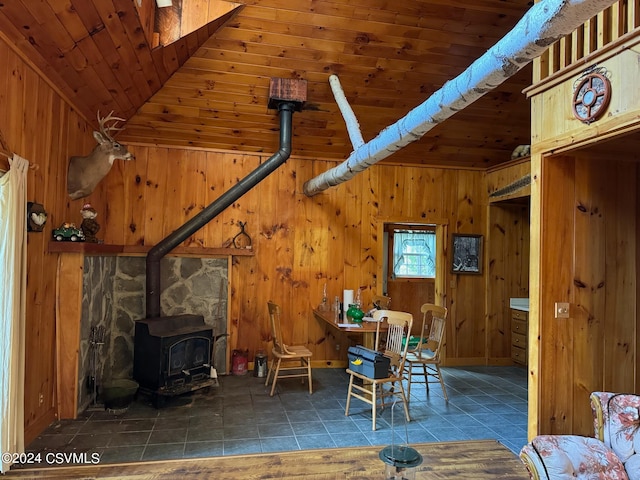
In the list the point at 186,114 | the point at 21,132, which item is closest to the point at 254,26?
the point at 186,114

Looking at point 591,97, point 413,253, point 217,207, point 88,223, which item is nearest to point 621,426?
point 591,97

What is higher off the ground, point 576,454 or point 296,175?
point 296,175

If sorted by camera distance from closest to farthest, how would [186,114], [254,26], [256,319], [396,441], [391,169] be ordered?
1. [396,441]
2. [254,26]
3. [186,114]
4. [256,319]
5. [391,169]

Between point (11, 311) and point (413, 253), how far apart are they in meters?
6.24

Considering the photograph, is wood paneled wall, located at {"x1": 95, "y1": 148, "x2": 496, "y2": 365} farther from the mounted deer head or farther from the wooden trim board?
the wooden trim board

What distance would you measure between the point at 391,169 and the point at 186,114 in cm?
280

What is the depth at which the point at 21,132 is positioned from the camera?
299 cm

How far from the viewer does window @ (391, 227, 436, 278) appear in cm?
758

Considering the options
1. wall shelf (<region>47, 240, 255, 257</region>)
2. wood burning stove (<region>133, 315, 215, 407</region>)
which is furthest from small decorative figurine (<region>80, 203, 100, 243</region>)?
wood burning stove (<region>133, 315, 215, 407</region>)

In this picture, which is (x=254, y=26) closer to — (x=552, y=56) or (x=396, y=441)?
(x=552, y=56)

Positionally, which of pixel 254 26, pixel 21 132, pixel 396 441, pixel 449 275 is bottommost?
pixel 396 441

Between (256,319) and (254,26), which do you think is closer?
(254,26)

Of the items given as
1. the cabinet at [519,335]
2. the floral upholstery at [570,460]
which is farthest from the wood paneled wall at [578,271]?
the cabinet at [519,335]

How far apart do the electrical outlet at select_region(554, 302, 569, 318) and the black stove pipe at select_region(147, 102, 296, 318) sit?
2910 millimetres
